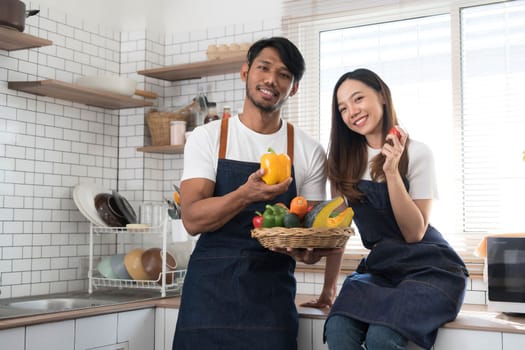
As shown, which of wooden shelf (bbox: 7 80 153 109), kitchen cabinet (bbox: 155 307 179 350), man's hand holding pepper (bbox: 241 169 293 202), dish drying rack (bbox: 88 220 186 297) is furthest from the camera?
dish drying rack (bbox: 88 220 186 297)

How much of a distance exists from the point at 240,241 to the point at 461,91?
4.88 ft

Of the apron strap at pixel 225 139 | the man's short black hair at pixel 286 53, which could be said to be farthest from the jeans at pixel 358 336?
the man's short black hair at pixel 286 53

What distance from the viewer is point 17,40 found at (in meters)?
3.05

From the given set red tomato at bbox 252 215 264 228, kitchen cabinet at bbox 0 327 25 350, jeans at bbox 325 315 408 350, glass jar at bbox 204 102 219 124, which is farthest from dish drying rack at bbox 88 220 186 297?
jeans at bbox 325 315 408 350

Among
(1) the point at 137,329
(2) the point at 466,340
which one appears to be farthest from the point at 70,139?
(2) the point at 466,340

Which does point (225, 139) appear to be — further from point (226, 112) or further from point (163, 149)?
point (163, 149)

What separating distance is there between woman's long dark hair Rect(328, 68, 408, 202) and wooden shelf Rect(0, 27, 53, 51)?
4.73 ft

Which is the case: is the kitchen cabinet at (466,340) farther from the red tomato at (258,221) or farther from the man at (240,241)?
the red tomato at (258,221)

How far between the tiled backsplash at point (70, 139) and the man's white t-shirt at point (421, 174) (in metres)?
1.55

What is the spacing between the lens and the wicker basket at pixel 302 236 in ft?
7.13

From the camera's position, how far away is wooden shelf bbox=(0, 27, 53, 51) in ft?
9.69

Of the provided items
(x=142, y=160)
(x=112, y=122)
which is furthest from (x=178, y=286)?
(x=112, y=122)

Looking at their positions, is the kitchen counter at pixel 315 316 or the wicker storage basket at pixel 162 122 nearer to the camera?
the kitchen counter at pixel 315 316

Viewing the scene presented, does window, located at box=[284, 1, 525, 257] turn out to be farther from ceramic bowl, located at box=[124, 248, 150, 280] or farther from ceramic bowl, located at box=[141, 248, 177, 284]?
ceramic bowl, located at box=[124, 248, 150, 280]
